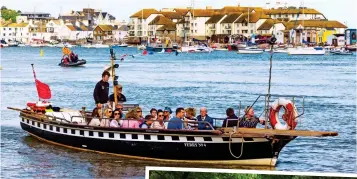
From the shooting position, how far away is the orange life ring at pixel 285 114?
1641cm

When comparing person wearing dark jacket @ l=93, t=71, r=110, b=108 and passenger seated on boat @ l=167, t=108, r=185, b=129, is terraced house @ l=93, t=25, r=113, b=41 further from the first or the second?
passenger seated on boat @ l=167, t=108, r=185, b=129

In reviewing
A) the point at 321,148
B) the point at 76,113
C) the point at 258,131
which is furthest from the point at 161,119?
the point at 321,148

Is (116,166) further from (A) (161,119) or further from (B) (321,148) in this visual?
(B) (321,148)

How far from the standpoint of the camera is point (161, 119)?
1788 centimetres

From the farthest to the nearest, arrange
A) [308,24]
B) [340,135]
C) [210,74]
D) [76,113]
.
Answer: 1. [308,24]
2. [210,74]
3. [340,135]
4. [76,113]

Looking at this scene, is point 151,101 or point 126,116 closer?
point 126,116

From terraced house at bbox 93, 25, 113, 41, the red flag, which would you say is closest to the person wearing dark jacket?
the red flag

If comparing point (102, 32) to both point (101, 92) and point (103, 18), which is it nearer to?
point (103, 18)

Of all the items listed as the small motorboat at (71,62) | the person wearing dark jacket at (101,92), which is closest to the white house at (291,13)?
the small motorboat at (71,62)

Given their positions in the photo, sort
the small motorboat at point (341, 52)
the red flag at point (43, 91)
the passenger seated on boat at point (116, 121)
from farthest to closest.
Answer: the small motorboat at point (341, 52) → the red flag at point (43, 91) → the passenger seated on boat at point (116, 121)

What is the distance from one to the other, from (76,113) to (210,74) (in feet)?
119

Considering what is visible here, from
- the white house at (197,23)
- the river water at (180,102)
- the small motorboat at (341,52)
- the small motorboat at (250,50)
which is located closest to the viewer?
the river water at (180,102)

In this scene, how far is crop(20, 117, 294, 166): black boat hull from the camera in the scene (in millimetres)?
17562

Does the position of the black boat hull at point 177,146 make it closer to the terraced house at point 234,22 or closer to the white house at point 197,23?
the terraced house at point 234,22
